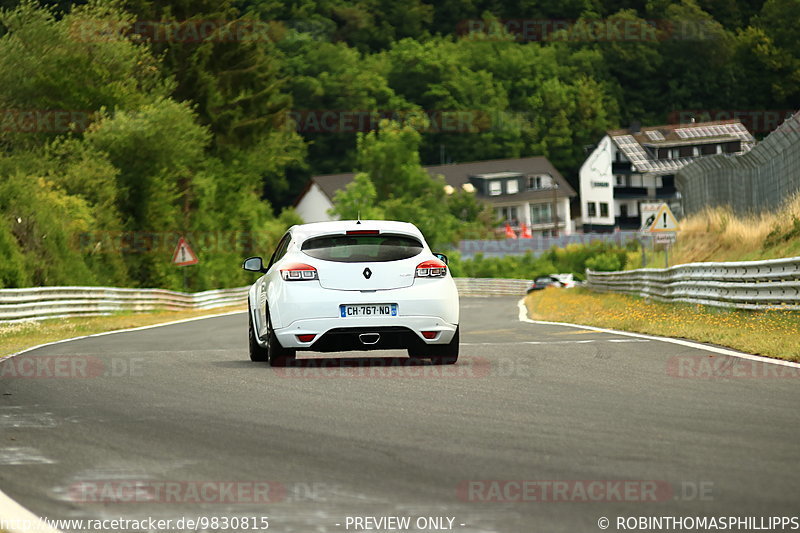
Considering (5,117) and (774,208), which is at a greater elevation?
(5,117)

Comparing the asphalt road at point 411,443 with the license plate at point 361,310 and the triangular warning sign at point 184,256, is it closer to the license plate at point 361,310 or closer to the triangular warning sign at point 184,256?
the license plate at point 361,310

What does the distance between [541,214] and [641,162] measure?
39.6ft

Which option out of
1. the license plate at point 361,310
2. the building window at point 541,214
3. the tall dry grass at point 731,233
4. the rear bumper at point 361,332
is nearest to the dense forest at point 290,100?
the building window at point 541,214

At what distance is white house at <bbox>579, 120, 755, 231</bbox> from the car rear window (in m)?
110

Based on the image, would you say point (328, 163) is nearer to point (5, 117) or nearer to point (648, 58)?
point (648, 58)

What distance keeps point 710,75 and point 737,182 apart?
10896 cm

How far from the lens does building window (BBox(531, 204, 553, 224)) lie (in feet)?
424

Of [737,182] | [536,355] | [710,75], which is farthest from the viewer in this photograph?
[710,75]

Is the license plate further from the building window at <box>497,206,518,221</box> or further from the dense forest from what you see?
the building window at <box>497,206,518,221</box>

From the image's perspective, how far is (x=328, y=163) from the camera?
127750 mm

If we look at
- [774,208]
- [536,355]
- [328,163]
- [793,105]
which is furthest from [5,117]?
[793,105]

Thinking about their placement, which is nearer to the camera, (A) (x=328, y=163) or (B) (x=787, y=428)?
(B) (x=787, y=428)

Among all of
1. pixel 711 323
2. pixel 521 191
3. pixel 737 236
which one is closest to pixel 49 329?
pixel 711 323

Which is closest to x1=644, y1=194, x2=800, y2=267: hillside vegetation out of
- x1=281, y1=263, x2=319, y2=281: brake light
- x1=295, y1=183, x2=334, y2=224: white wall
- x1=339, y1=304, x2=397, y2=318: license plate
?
x1=339, y1=304, x2=397, y2=318: license plate
